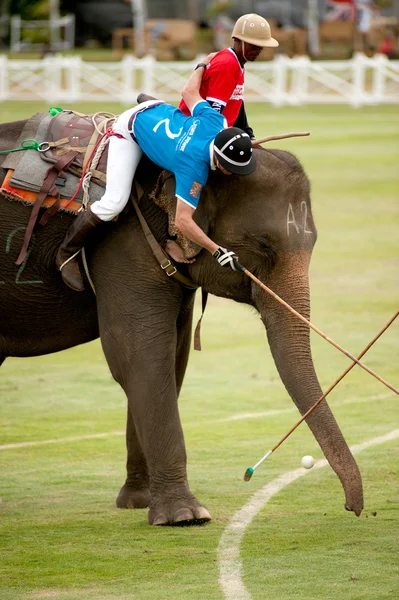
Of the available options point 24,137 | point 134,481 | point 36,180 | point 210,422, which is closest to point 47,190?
point 36,180

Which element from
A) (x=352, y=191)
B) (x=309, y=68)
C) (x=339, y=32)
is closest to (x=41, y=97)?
(x=309, y=68)

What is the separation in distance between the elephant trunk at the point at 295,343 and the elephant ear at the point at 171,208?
18.8 inches

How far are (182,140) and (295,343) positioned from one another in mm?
1401

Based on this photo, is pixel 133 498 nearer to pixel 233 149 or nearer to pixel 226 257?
pixel 226 257

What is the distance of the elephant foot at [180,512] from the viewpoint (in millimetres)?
8320

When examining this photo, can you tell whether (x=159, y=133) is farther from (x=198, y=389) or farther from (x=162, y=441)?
(x=198, y=389)

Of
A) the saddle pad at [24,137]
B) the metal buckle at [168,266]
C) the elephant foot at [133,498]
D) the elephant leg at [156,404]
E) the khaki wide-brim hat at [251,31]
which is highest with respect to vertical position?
the khaki wide-brim hat at [251,31]

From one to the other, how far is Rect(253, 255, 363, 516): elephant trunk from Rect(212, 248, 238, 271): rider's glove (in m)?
0.34

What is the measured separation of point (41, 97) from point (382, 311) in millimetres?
26172

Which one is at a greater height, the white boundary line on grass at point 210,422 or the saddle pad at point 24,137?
the saddle pad at point 24,137

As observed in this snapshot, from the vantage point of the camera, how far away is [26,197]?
8.57m

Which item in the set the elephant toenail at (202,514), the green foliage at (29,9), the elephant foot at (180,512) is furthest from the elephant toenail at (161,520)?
the green foliage at (29,9)

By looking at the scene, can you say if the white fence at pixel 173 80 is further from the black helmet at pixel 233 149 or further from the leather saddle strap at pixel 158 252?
the black helmet at pixel 233 149

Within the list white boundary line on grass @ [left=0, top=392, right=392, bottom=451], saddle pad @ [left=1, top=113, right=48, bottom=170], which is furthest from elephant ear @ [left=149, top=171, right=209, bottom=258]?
white boundary line on grass @ [left=0, top=392, right=392, bottom=451]
